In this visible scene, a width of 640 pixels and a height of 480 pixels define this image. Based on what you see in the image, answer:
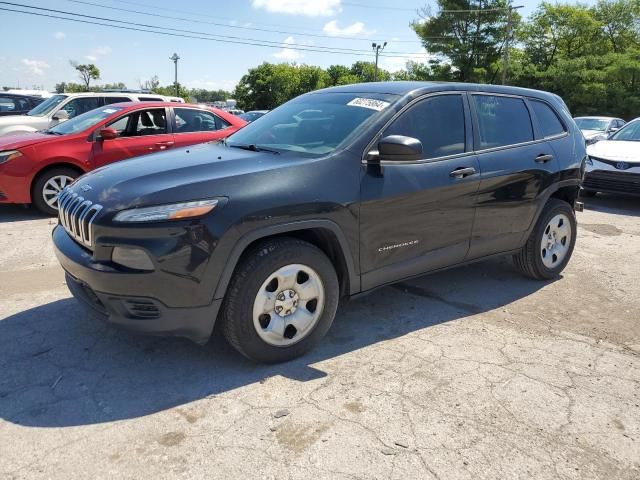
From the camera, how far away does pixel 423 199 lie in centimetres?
355

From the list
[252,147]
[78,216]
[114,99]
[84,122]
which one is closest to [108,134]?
[84,122]

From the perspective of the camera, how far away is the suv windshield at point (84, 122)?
730 centimetres

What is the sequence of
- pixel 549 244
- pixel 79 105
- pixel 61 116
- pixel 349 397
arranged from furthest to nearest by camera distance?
pixel 79 105
pixel 61 116
pixel 549 244
pixel 349 397

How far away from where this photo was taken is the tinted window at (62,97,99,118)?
1058 cm

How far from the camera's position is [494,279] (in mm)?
4934

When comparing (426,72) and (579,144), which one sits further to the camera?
(426,72)

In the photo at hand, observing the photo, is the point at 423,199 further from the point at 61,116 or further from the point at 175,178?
the point at 61,116

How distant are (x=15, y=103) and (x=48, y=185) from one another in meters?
8.22

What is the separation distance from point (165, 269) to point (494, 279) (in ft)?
11.0

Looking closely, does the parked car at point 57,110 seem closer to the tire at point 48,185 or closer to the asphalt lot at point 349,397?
the tire at point 48,185

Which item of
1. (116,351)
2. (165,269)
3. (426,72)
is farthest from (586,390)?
(426,72)

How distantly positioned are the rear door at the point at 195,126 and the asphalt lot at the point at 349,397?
3.86 meters

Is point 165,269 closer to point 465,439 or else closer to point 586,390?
point 465,439

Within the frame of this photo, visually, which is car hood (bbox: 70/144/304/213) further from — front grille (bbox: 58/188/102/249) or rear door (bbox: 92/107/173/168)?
rear door (bbox: 92/107/173/168)
